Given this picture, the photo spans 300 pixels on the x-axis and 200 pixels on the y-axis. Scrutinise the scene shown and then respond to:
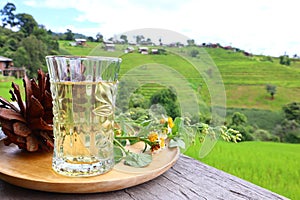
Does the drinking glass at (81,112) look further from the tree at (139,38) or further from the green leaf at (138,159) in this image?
the tree at (139,38)

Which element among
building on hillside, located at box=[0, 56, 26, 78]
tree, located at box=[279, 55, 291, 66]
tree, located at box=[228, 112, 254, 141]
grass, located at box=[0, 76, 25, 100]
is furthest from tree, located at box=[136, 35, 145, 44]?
building on hillside, located at box=[0, 56, 26, 78]

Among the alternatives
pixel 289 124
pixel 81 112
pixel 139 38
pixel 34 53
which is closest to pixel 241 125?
pixel 289 124

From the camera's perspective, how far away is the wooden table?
474mm

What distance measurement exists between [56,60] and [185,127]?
368 millimetres

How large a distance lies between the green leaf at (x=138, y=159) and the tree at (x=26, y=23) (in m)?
1.41

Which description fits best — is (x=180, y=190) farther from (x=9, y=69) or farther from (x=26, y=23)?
(x=26, y=23)

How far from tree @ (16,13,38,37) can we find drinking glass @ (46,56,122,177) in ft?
4.41

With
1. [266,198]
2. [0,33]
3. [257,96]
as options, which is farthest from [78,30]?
[266,198]

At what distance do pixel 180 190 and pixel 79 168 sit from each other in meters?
0.18

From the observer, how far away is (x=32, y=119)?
1.88 ft

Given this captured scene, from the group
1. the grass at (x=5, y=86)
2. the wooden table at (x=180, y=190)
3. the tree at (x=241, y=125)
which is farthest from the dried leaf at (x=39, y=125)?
the grass at (x=5, y=86)

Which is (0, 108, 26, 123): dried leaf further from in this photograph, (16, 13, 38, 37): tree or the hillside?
(16, 13, 38, 37): tree

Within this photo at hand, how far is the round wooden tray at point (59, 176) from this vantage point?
0.46m

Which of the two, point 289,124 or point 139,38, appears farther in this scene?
point 289,124
